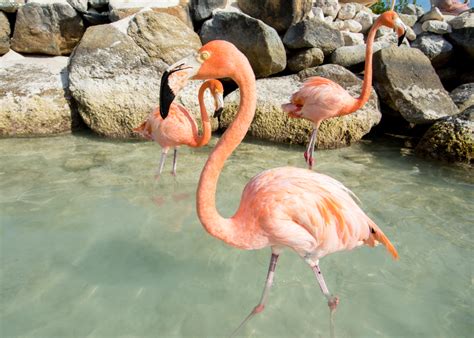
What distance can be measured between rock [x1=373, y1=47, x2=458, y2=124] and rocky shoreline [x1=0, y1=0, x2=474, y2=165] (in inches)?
0.7

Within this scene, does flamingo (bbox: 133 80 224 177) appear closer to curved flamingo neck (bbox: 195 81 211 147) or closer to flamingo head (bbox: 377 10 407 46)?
curved flamingo neck (bbox: 195 81 211 147)

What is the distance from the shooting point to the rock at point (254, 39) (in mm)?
5453

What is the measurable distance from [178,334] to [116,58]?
14.2 feet

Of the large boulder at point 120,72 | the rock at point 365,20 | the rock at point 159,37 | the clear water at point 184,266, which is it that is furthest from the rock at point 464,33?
the large boulder at point 120,72

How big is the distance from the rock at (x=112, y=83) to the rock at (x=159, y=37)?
5.9 inches

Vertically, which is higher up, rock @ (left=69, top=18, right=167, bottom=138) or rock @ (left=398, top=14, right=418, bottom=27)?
rock @ (left=398, top=14, right=418, bottom=27)

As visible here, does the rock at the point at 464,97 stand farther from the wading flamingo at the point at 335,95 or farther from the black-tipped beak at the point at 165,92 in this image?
the black-tipped beak at the point at 165,92

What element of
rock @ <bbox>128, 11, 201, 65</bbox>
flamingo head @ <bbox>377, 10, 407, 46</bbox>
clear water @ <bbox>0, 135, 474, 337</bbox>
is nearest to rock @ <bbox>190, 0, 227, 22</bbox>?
rock @ <bbox>128, 11, 201, 65</bbox>

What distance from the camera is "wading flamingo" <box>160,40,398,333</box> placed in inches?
61.1

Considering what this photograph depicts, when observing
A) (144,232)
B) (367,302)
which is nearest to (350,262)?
(367,302)

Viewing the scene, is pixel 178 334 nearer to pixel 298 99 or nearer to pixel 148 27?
pixel 298 99

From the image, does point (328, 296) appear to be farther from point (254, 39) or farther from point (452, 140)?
point (254, 39)

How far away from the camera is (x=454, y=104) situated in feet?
18.1

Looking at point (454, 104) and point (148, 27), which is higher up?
point (148, 27)
